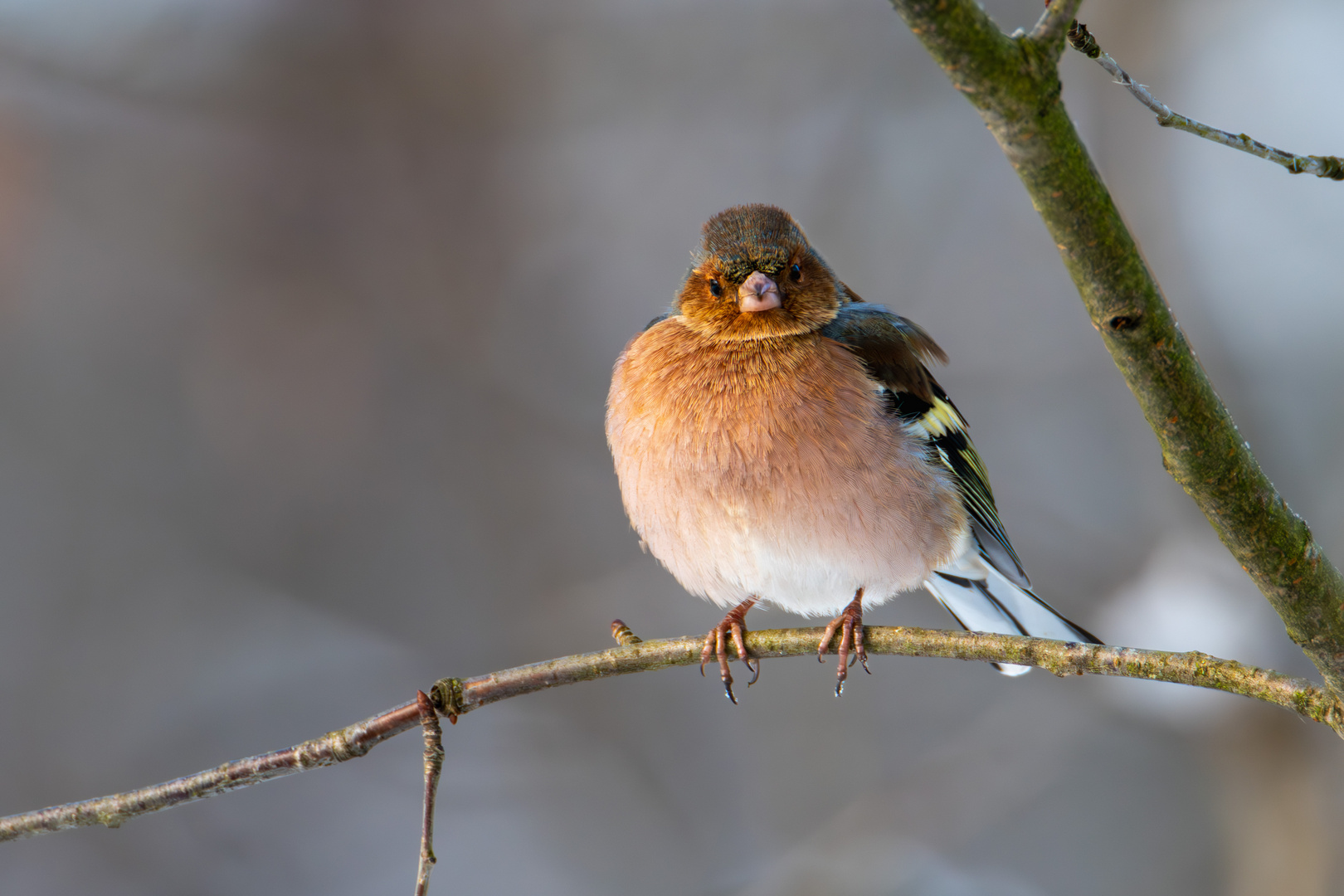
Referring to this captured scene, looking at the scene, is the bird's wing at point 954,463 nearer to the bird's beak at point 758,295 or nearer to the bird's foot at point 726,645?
the bird's beak at point 758,295

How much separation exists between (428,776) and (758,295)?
1437mm

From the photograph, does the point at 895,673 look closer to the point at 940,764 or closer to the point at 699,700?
the point at 940,764

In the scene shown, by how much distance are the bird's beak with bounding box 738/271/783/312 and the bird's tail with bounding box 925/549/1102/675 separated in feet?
3.03

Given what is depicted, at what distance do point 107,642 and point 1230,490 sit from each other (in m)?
5.00

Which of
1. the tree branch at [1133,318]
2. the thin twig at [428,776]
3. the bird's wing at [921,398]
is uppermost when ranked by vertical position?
Result: the bird's wing at [921,398]

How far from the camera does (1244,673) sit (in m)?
1.34

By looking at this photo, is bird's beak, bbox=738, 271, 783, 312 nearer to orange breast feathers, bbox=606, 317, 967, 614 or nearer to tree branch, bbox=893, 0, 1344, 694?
orange breast feathers, bbox=606, 317, 967, 614

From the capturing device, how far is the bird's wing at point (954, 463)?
2.50m

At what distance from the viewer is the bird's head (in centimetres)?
249

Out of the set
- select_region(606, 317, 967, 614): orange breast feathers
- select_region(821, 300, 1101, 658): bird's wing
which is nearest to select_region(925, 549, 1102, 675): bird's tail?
select_region(821, 300, 1101, 658): bird's wing

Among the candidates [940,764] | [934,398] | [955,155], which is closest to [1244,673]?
[934,398]

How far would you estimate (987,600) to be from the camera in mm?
2801

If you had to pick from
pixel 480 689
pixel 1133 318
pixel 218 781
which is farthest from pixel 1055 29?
pixel 218 781

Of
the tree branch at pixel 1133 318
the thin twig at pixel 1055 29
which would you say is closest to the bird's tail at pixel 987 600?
the tree branch at pixel 1133 318
